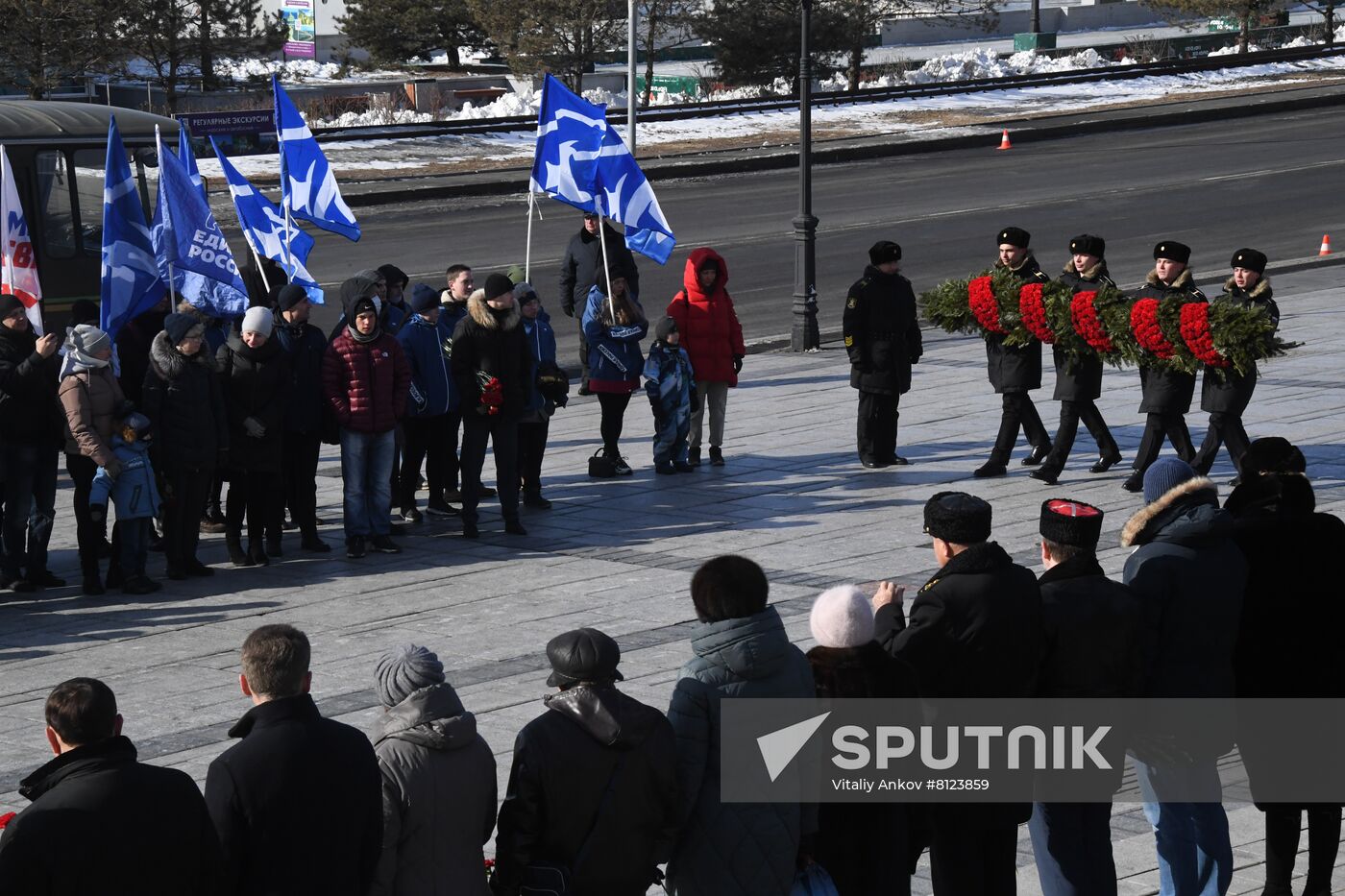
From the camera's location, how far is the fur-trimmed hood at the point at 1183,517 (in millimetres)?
6570

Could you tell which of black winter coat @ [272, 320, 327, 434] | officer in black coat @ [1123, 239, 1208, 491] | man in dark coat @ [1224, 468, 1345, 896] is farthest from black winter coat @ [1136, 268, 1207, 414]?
man in dark coat @ [1224, 468, 1345, 896]

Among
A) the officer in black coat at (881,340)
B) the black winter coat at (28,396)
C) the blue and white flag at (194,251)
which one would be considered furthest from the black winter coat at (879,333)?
the black winter coat at (28,396)

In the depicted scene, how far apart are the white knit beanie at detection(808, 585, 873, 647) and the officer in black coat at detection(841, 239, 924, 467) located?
340 inches

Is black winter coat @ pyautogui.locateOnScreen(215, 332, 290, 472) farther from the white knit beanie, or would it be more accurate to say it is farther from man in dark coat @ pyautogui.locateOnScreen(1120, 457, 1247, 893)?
the white knit beanie

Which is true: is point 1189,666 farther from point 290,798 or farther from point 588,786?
point 290,798

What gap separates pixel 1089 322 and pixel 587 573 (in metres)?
4.26

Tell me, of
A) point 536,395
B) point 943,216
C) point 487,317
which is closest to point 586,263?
point 536,395

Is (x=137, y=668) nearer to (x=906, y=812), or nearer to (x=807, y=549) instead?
(x=807, y=549)

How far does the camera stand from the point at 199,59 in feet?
146

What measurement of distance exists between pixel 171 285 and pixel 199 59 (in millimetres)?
33715

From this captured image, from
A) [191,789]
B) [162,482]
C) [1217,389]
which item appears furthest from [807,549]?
[191,789]

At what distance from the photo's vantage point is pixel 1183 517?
663 centimetres

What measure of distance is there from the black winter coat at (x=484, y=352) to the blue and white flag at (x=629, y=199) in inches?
97.3

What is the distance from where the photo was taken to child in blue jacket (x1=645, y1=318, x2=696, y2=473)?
46.6ft
